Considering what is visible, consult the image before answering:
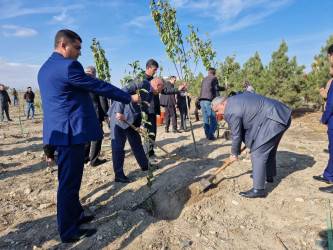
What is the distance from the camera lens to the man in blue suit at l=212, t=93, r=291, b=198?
305 centimetres

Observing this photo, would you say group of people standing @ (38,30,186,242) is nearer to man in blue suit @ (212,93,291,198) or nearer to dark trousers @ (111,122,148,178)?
dark trousers @ (111,122,148,178)

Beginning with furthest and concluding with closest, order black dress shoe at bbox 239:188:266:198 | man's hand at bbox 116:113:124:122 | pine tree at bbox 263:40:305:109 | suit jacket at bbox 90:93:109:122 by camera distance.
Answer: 1. pine tree at bbox 263:40:305:109
2. suit jacket at bbox 90:93:109:122
3. man's hand at bbox 116:113:124:122
4. black dress shoe at bbox 239:188:266:198

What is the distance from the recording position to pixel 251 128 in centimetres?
315

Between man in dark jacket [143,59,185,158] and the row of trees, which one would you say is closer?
man in dark jacket [143,59,185,158]

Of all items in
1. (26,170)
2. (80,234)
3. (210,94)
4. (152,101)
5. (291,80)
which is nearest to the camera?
(80,234)

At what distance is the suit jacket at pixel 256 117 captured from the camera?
9.98 ft

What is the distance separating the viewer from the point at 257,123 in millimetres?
3098

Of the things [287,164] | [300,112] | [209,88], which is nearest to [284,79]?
[300,112]

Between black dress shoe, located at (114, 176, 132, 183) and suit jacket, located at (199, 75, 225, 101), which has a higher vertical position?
suit jacket, located at (199, 75, 225, 101)

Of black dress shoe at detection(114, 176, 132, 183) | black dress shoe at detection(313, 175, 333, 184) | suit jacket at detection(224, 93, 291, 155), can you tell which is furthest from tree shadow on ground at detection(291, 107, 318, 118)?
black dress shoe at detection(114, 176, 132, 183)

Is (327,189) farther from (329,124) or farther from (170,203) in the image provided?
(170,203)

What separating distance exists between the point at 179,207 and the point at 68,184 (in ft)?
5.40

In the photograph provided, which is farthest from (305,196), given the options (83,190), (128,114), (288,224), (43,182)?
(43,182)

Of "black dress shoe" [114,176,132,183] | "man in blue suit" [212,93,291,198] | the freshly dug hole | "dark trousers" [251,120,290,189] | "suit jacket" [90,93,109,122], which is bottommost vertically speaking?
the freshly dug hole
